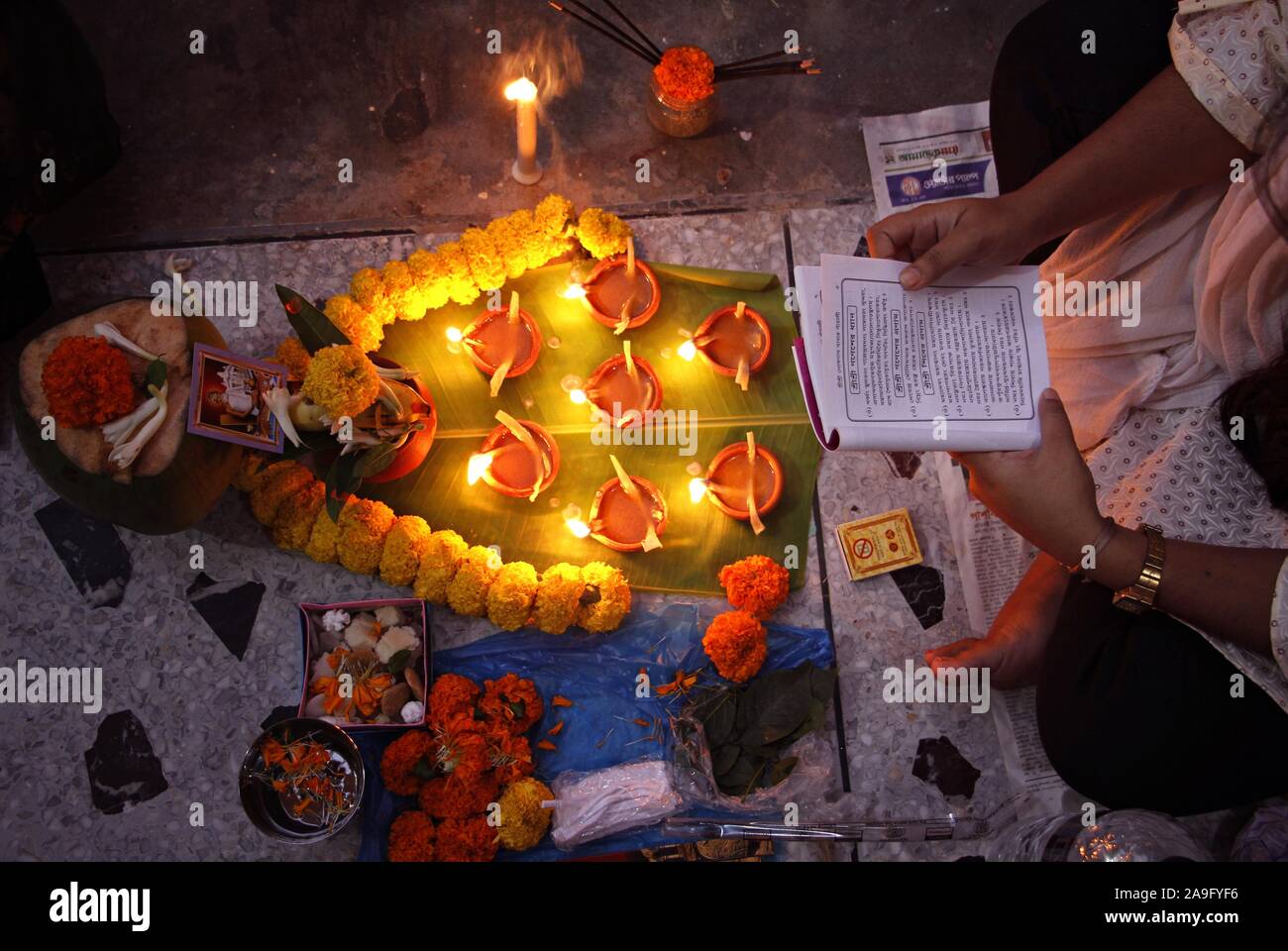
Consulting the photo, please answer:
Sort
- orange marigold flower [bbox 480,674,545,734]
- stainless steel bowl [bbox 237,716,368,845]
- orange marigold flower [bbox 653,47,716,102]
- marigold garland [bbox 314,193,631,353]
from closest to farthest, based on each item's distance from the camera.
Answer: stainless steel bowl [bbox 237,716,368,845] → orange marigold flower [bbox 480,674,545,734] → marigold garland [bbox 314,193,631,353] → orange marigold flower [bbox 653,47,716,102]

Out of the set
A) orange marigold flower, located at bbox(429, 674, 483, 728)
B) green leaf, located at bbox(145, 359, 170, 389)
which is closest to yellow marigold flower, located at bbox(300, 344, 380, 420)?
green leaf, located at bbox(145, 359, 170, 389)

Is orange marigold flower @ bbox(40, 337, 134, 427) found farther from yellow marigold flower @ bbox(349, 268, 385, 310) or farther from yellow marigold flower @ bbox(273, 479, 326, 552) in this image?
yellow marigold flower @ bbox(349, 268, 385, 310)

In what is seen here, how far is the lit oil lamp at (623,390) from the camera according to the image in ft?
7.19

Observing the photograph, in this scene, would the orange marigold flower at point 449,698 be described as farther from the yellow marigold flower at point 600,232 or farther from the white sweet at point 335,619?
the yellow marigold flower at point 600,232

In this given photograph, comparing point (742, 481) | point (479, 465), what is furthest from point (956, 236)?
point (479, 465)

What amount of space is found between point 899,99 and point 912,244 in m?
1.03

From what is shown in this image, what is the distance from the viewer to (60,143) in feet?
6.97

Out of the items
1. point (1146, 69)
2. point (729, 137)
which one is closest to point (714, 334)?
point (729, 137)

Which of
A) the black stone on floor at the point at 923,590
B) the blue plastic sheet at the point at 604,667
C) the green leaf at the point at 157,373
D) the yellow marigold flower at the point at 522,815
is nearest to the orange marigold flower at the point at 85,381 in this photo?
the green leaf at the point at 157,373

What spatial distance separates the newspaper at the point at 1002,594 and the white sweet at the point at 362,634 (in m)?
1.26

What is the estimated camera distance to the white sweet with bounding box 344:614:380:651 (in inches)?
80.8

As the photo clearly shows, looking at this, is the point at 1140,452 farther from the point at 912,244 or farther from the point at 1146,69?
the point at 1146,69

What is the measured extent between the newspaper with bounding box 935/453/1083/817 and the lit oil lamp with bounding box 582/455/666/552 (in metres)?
0.66

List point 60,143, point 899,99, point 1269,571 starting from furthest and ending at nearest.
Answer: point 899,99
point 60,143
point 1269,571
